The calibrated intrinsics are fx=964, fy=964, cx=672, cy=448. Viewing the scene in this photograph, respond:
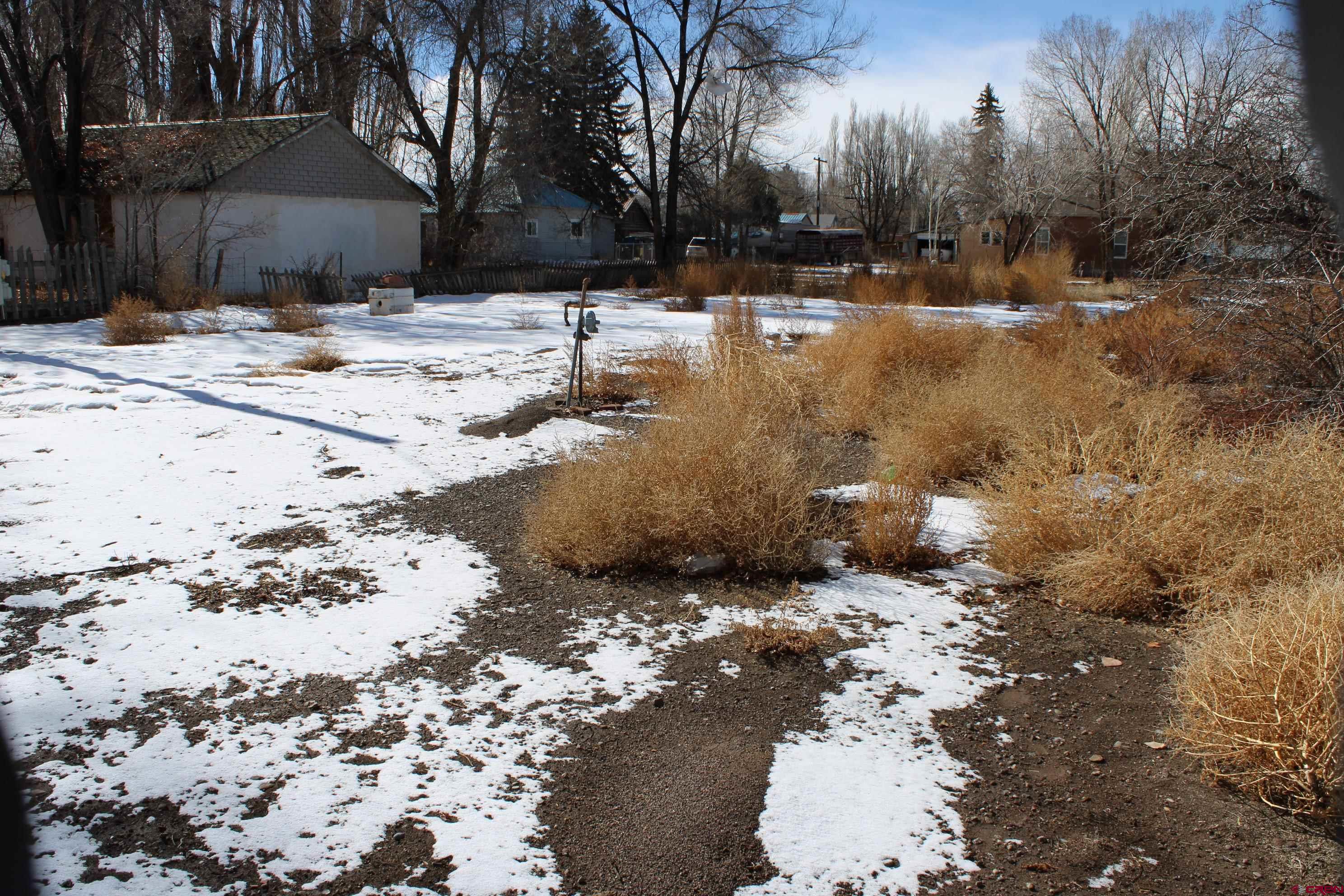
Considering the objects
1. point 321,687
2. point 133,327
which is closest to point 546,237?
point 133,327

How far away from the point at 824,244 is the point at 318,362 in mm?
56018

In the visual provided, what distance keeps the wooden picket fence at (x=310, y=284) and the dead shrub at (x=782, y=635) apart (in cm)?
1908

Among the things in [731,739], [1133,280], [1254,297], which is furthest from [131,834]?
[1133,280]

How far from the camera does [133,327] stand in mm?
13562

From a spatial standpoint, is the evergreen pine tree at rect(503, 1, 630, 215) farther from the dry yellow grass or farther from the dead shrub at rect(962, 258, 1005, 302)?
the dry yellow grass

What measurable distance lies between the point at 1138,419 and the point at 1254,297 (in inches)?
80.1

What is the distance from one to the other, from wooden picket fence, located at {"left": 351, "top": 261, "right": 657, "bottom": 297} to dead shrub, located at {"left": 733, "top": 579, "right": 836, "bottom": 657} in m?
19.3

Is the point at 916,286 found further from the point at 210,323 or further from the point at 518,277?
the point at 210,323

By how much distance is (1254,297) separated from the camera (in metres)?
7.38

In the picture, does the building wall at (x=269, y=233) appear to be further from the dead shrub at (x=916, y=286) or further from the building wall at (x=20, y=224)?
the dead shrub at (x=916, y=286)

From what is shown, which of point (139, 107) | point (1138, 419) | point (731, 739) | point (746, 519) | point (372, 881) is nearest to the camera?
point (372, 881)

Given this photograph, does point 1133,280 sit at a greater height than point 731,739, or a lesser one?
greater

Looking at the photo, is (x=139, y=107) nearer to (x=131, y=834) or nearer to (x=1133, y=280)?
(x=1133, y=280)

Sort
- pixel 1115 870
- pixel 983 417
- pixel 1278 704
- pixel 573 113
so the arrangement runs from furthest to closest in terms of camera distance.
Answer: pixel 573 113, pixel 983 417, pixel 1278 704, pixel 1115 870
